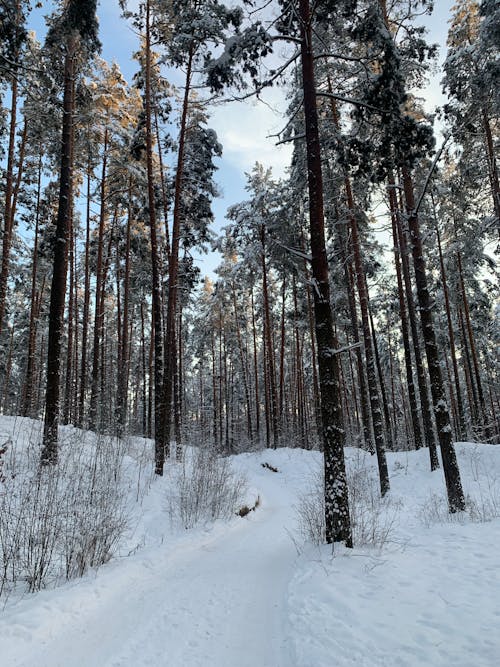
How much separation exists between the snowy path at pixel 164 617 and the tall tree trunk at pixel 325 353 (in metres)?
1.06

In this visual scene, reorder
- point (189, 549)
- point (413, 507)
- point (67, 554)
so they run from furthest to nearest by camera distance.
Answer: point (413, 507)
point (189, 549)
point (67, 554)

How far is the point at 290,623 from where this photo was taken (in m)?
3.72

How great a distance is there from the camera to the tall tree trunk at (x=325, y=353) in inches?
222

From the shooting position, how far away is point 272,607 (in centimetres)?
438

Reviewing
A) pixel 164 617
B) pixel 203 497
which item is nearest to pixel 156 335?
pixel 203 497

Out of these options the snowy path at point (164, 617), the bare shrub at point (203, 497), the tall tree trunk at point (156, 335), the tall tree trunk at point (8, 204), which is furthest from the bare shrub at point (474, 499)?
the tall tree trunk at point (8, 204)

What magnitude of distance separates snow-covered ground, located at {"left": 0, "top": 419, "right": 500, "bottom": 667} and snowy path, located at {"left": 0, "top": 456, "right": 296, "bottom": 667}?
1cm

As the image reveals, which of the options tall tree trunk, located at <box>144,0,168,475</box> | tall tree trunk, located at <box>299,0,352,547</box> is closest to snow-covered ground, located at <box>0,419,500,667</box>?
tall tree trunk, located at <box>299,0,352,547</box>

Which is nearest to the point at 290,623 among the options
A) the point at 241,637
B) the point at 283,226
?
the point at 241,637

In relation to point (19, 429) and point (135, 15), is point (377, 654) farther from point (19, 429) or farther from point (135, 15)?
point (135, 15)

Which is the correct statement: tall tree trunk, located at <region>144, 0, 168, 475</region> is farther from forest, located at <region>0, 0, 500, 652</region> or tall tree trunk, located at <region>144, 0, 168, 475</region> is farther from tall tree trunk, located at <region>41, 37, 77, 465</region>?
tall tree trunk, located at <region>41, 37, 77, 465</region>

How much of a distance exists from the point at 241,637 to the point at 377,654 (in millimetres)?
1429

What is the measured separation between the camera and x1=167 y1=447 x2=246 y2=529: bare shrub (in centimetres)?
772

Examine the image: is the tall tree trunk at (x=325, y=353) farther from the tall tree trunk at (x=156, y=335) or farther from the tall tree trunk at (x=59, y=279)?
the tall tree trunk at (x=156, y=335)
